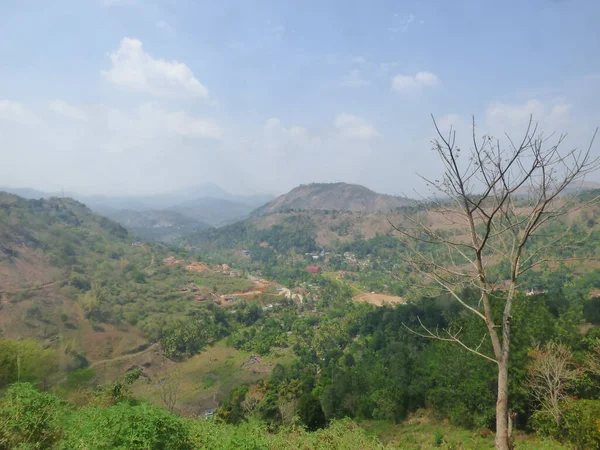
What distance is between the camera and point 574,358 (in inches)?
402

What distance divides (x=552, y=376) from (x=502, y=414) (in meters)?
8.11

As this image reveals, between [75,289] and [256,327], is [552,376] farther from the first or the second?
[75,289]

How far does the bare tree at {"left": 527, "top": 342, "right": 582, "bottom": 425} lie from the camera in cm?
833

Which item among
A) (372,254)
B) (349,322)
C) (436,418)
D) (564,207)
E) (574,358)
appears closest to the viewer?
(564,207)

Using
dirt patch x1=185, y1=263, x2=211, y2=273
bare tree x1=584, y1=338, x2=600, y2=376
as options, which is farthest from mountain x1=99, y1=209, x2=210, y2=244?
bare tree x1=584, y1=338, x2=600, y2=376

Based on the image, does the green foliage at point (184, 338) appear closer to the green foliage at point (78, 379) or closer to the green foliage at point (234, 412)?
the green foliage at point (78, 379)

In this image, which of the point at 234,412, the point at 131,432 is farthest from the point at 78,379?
the point at 131,432

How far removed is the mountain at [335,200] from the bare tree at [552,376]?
500 feet

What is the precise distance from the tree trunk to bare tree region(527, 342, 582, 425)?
6765 millimetres

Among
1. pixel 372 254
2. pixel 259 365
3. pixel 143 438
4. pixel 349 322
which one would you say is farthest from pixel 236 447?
pixel 372 254

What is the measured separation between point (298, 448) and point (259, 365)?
84.7ft

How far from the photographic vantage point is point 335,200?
178875 mm

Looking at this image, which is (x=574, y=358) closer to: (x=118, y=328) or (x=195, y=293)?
(x=118, y=328)

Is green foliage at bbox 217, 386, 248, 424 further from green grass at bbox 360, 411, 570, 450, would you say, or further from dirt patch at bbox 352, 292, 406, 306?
dirt patch at bbox 352, 292, 406, 306
